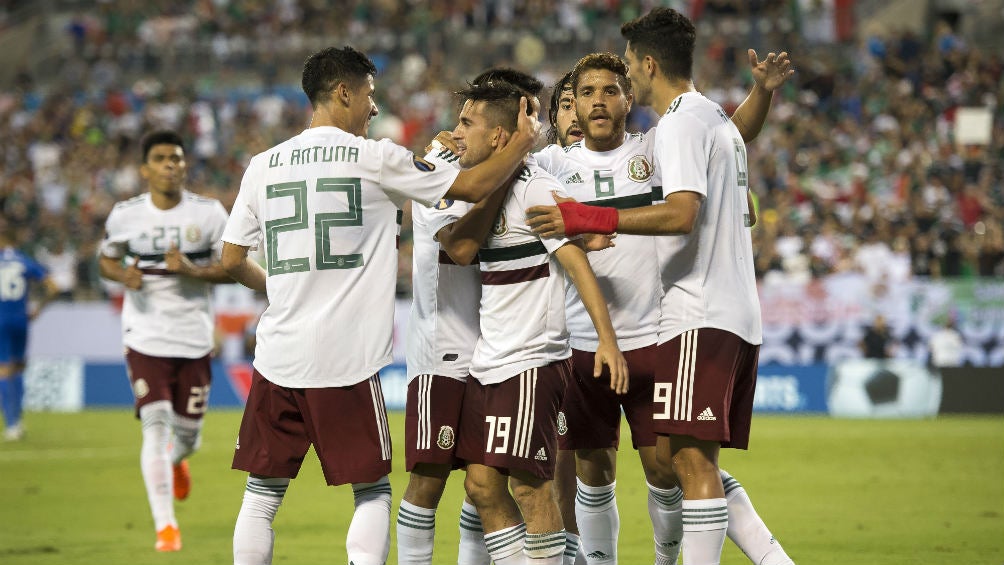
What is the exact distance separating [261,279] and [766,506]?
602 centimetres

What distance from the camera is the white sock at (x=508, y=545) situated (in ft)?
19.0

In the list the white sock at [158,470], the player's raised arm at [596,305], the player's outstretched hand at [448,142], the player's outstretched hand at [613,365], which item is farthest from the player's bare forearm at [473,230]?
the white sock at [158,470]

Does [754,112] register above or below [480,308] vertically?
above

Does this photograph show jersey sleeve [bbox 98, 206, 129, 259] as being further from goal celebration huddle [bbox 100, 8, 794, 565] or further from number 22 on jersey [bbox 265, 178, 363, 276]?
number 22 on jersey [bbox 265, 178, 363, 276]

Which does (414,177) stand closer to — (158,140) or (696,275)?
(696,275)

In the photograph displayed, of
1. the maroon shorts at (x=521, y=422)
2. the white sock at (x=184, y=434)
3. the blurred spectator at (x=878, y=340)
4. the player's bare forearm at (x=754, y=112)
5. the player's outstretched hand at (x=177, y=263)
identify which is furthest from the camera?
the blurred spectator at (x=878, y=340)

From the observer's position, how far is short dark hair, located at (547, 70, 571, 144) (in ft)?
24.3

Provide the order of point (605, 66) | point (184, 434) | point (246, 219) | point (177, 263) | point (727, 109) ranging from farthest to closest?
point (727, 109)
point (184, 434)
point (177, 263)
point (605, 66)
point (246, 219)

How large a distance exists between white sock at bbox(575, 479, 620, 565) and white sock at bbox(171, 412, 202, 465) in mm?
3940

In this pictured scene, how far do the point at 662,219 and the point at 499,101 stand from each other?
966 mm

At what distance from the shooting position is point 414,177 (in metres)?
5.71

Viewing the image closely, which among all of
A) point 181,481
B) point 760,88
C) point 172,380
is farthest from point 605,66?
point 181,481

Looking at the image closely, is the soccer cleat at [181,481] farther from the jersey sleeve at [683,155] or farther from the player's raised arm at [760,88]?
the jersey sleeve at [683,155]

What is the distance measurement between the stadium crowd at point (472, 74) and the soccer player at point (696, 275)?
47.2 feet
